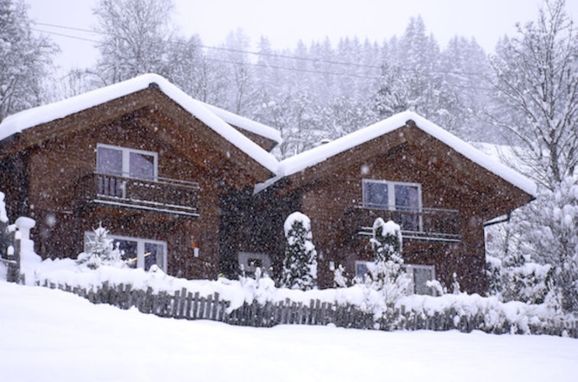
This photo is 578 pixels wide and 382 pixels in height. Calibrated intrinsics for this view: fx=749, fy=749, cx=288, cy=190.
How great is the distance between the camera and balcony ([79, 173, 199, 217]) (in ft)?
62.4

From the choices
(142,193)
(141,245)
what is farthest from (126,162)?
(141,245)

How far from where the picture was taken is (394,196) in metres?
23.7

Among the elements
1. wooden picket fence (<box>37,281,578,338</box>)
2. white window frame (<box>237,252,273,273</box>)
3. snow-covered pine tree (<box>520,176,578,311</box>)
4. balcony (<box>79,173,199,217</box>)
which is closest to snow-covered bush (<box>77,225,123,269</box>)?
balcony (<box>79,173,199,217</box>)

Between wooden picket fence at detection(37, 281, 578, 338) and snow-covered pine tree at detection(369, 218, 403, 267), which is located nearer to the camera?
wooden picket fence at detection(37, 281, 578, 338)

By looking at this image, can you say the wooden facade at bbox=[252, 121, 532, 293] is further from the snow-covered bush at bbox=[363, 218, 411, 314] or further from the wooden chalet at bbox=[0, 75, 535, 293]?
the snow-covered bush at bbox=[363, 218, 411, 314]

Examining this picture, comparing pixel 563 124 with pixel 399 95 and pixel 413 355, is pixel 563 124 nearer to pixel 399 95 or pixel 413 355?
pixel 413 355

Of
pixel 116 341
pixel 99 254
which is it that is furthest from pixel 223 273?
pixel 116 341

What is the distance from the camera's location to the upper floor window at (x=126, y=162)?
66.7 ft

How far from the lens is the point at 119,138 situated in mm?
20625

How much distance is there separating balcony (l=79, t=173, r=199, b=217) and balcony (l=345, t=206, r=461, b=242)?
15.8 feet

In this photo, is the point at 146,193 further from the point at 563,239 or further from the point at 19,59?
the point at 19,59

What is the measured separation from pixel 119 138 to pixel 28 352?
13201 millimetres

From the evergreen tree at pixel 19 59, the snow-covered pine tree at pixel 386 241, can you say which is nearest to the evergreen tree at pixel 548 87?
the snow-covered pine tree at pixel 386 241

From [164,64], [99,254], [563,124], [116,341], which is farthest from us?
[164,64]
